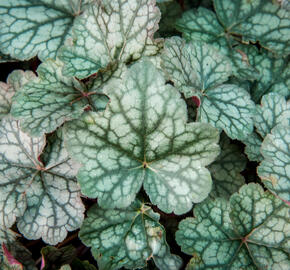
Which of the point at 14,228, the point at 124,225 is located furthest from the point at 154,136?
the point at 14,228

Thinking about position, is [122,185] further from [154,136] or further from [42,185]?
[42,185]

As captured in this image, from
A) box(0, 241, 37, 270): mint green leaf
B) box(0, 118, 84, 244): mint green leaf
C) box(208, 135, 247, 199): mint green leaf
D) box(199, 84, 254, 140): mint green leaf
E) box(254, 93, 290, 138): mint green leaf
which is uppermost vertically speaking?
box(199, 84, 254, 140): mint green leaf

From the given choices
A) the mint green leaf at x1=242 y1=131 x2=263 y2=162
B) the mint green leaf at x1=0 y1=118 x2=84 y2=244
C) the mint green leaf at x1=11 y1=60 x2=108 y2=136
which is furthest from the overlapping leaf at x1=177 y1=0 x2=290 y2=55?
the mint green leaf at x1=0 y1=118 x2=84 y2=244

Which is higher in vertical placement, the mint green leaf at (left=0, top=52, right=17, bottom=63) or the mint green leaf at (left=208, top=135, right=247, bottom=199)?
the mint green leaf at (left=0, top=52, right=17, bottom=63)

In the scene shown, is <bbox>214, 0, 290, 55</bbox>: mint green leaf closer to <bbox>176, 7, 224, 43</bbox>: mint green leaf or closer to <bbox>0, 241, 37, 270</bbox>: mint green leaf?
<bbox>176, 7, 224, 43</bbox>: mint green leaf

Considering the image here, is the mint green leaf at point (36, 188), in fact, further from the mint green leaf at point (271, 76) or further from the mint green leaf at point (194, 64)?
the mint green leaf at point (271, 76)
